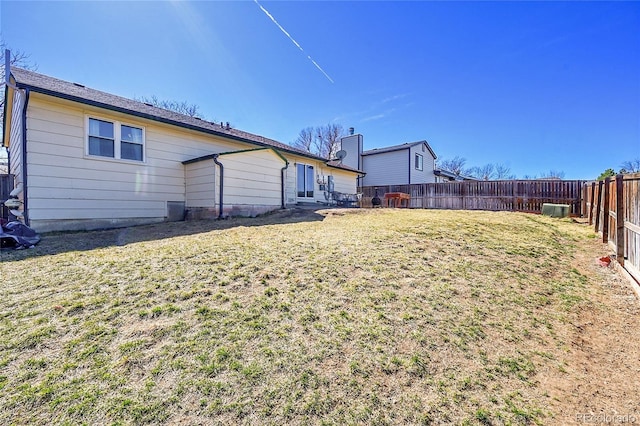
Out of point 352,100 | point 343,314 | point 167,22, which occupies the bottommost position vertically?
point 343,314

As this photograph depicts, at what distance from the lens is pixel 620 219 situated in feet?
15.6

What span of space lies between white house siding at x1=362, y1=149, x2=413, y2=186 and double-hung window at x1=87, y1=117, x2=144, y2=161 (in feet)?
58.1

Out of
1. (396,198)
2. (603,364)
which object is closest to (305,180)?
(396,198)

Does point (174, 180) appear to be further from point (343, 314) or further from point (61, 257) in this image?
point (343, 314)

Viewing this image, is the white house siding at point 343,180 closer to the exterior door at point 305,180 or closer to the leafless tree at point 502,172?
the exterior door at point 305,180

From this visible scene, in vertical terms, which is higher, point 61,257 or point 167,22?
point 167,22

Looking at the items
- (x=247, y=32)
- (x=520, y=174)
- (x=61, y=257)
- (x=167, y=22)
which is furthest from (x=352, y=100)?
(x=520, y=174)

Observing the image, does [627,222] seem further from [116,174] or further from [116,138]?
[116,138]

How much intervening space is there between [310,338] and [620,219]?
575cm

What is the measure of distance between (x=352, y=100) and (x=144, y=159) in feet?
45.9

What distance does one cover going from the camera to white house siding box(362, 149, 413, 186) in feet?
71.6

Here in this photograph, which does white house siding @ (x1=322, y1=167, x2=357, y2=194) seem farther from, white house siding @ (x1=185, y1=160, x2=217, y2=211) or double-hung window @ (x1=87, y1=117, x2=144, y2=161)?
double-hung window @ (x1=87, y1=117, x2=144, y2=161)

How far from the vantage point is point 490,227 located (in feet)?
23.1

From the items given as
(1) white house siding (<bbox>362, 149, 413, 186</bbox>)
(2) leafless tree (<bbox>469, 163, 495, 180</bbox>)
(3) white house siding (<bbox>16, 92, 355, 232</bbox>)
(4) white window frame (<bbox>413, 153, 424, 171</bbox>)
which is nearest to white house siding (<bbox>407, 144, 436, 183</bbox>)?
(4) white window frame (<bbox>413, 153, 424, 171</bbox>)
